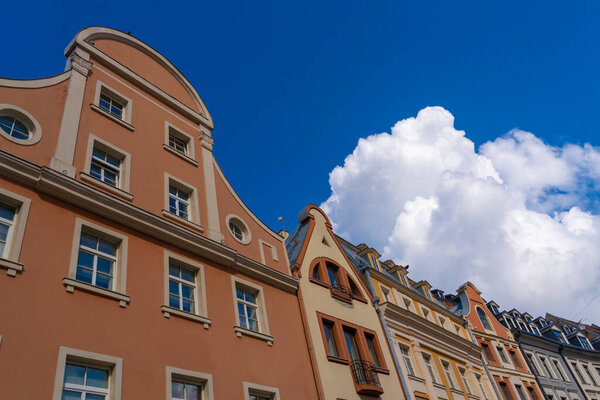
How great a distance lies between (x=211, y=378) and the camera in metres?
14.4

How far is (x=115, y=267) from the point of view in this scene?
14336 mm

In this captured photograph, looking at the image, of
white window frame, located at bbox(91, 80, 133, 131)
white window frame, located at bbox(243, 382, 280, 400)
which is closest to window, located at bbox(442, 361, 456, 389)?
white window frame, located at bbox(243, 382, 280, 400)

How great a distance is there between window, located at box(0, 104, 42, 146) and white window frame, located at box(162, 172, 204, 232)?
4657mm

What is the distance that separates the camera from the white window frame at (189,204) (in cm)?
1732

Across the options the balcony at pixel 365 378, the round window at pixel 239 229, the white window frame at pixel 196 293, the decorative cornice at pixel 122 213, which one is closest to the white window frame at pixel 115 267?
the decorative cornice at pixel 122 213

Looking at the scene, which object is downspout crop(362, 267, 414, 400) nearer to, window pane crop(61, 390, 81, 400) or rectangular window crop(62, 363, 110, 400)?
rectangular window crop(62, 363, 110, 400)

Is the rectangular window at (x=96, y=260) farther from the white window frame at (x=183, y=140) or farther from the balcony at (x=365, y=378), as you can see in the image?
the balcony at (x=365, y=378)

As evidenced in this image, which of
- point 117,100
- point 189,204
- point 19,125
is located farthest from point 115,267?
point 117,100

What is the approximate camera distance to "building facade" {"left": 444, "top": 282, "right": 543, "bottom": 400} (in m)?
35.6

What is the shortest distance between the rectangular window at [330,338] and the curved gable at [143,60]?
10.9m

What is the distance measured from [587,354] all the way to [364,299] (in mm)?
36130

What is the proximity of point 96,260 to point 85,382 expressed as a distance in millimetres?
3678

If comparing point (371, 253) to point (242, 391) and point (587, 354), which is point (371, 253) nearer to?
point (242, 391)

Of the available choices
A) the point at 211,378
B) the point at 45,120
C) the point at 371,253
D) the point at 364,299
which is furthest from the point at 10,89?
the point at 371,253
